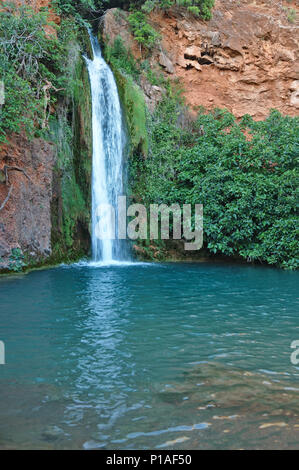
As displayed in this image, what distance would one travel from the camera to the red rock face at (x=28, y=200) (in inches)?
440

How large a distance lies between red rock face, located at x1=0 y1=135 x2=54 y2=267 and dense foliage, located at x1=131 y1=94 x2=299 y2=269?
4.49m

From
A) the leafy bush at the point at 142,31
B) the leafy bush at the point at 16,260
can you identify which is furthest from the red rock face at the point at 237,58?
the leafy bush at the point at 16,260

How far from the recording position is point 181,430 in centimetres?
289

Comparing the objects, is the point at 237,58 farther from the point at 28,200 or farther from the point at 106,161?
the point at 28,200

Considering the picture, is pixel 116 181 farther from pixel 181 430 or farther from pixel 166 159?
pixel 181 430

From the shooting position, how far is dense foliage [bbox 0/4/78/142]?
11.0m

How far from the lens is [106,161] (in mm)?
15133

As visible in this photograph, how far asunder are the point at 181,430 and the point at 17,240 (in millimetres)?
9333

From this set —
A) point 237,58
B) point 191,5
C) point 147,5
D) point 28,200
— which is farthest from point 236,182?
point 191,5

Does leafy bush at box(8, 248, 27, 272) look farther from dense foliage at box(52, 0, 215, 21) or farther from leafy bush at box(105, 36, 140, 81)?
dense foliage at box(52, 0, 215, 21)

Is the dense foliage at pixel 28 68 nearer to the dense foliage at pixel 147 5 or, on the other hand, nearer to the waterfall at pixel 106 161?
the waterfall at pixel 106 161

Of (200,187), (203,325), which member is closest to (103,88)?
(200,187)

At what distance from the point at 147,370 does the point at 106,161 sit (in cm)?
1180

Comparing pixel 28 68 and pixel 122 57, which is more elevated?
pixel 122 57
